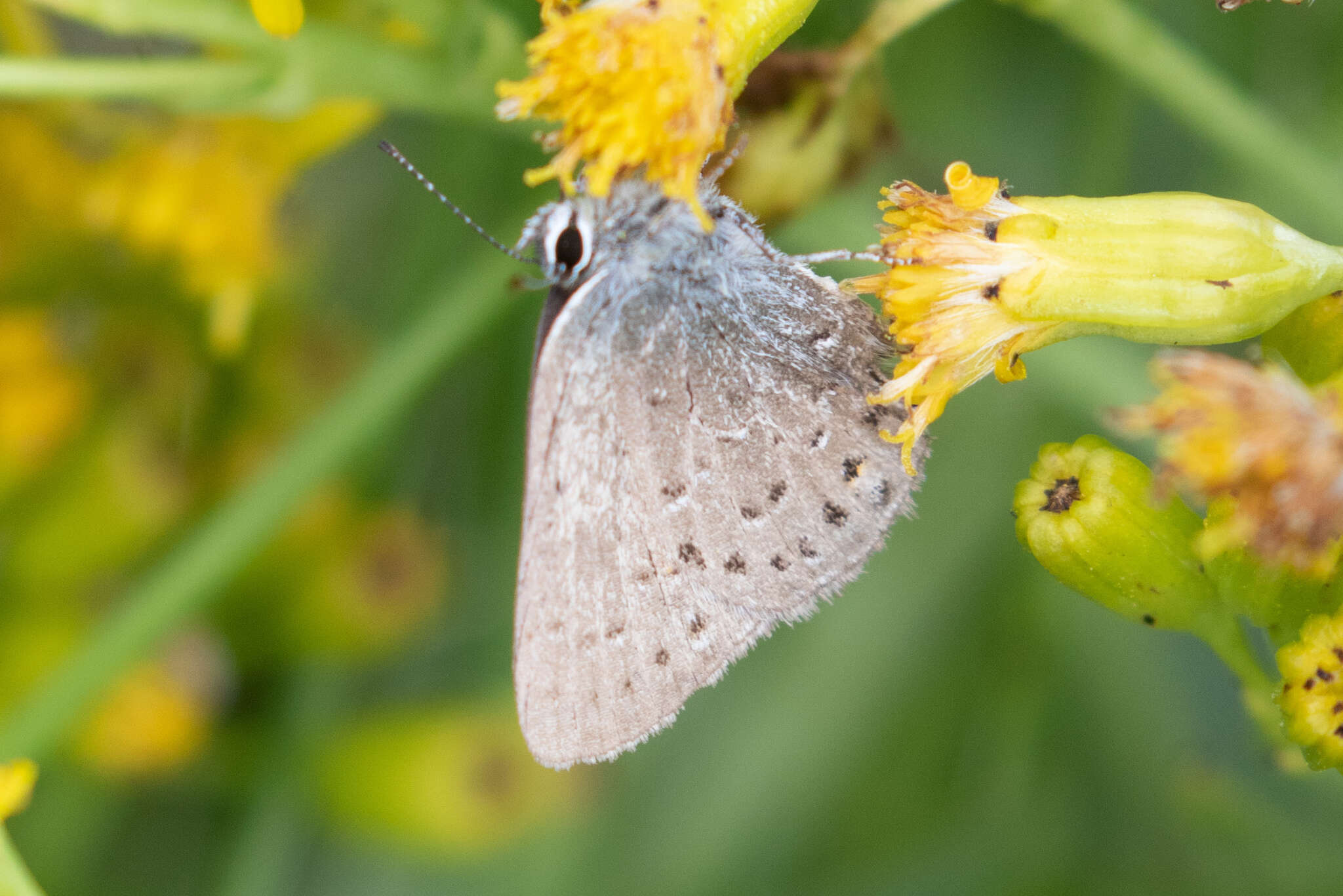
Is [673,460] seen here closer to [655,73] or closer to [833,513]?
[833,513]

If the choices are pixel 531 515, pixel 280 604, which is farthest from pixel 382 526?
pixel 531 515

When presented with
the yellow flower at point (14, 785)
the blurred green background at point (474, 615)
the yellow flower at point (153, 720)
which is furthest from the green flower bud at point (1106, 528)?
the yellow flower at point (153, 720)

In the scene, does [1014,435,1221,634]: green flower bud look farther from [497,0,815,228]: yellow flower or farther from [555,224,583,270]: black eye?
[555,224,583,270]: black eye

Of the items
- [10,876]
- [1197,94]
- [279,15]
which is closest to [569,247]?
[279,15]

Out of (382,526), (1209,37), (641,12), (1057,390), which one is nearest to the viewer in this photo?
(641,12)

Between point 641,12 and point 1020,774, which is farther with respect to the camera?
point 1020,774

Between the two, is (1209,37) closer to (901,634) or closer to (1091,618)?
(1091,618)
